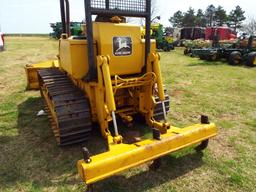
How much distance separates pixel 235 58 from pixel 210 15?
65876mm

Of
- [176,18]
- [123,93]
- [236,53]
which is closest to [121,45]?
[123,93]

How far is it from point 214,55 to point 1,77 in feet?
35.9

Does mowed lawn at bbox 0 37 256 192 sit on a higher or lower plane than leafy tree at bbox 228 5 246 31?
lower

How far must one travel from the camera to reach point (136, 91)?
4523 millimetres

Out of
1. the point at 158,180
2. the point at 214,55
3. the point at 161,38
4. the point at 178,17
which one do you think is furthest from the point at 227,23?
the point at 158,180

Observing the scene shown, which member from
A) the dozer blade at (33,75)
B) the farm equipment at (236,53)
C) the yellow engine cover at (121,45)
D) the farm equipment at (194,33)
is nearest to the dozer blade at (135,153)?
the yellow engine cover at (121,45)

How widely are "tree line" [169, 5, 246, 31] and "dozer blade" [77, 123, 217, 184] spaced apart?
65823 mm

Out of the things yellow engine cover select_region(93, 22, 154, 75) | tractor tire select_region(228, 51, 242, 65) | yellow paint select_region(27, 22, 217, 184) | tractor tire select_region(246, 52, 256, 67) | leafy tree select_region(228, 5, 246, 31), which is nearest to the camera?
yellow paint select_region(27, 22, 217, 184)

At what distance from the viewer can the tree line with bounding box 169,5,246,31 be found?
65688mm

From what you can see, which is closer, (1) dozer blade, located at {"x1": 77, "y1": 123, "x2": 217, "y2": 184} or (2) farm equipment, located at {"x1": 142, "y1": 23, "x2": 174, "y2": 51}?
(1) dozer blade, located at {"x1": 77, "y1": 123, "x2": 217, "y2": 184}

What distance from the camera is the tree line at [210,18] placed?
216ft

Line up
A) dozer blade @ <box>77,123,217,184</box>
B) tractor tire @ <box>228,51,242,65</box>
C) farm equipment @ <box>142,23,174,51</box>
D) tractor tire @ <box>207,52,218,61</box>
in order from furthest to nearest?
farm equipment @ <box>142,23,174,51</box>
tractor tire @ <box>207,52,218,61</box>
tractor tire @ <box>228,51,242,65</box>
dozer blade @ <box>77,123,217,184</box>

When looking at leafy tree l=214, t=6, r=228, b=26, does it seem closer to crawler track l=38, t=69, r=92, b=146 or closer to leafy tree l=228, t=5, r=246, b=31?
leafy tree l=228, t=5, r=246, b=31

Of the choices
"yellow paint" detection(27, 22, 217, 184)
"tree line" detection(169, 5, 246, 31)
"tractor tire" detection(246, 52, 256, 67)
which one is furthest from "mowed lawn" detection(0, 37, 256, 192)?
"tree line" detection(169, 5, 246, 31)
